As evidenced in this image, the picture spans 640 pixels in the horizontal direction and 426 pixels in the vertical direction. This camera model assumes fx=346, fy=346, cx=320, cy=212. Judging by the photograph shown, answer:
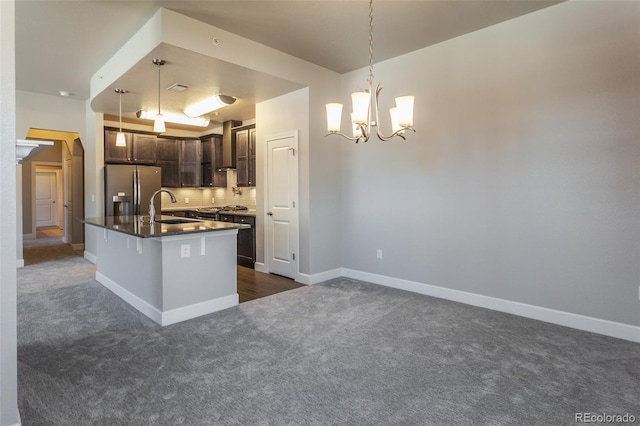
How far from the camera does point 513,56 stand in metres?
3.54

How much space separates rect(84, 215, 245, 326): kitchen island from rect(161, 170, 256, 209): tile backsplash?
330 cm

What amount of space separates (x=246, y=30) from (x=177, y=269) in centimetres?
262

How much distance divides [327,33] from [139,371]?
3635 millimetres

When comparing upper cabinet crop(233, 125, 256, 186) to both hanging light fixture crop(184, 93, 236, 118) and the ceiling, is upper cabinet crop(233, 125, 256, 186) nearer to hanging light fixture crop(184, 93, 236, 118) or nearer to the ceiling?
hanging light fixture crop(184, 93, 236, 118)

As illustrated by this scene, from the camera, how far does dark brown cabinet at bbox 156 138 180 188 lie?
24.3 ft

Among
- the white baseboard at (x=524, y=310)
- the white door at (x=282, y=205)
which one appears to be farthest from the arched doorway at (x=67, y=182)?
the white baseboard at (x=524, y=310)

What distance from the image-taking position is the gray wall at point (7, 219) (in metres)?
1.59

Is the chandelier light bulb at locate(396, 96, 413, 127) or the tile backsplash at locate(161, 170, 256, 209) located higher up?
the chandelier light bulb at locate(396, 96, 413, 127)

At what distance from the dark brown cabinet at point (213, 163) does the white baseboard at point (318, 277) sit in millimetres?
3595

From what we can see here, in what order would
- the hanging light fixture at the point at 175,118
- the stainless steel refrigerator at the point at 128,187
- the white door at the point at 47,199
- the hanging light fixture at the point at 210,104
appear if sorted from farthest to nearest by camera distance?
the white door at the point at 47,199 → the stainless steel refrigerator at the point at 128,187 → the hanging light fixture at the point at 175,118 → the hanging light fixture at the point at 210,104

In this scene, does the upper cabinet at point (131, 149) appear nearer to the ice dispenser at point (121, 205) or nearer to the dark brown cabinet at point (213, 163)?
the ice dispenser at point (121, 205)

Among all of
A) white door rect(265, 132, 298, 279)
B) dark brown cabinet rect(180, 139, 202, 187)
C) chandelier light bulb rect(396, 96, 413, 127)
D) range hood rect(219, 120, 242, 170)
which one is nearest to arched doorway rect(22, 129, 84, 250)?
dark brown cabinet rect(180, 139, 202, 187)

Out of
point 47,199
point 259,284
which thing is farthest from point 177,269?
point 47,199

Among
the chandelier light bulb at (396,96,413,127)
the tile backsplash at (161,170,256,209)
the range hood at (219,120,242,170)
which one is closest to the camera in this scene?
the chandelier light bulb at (396,96,413,127)
